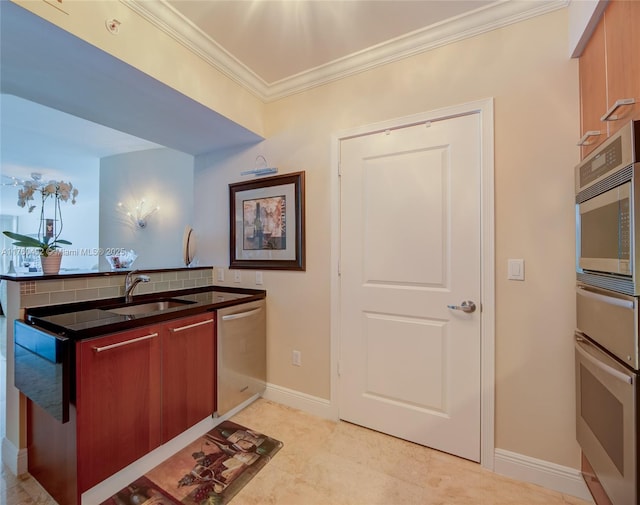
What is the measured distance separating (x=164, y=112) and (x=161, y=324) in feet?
4.87

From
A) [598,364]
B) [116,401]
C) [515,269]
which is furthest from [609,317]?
[116,401]

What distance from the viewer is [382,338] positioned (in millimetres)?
2004

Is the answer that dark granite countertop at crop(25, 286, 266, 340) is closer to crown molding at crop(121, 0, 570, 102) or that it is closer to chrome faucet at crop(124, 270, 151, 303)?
chrome faucet at crop(124, 270, 151, 303)

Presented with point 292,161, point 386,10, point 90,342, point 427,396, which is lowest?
point 427,396

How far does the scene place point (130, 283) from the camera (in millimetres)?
2080

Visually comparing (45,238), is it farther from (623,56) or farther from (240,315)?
(623,56)

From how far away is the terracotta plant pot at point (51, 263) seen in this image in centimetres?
178

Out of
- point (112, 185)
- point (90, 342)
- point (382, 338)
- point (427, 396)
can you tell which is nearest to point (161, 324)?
point (90, 342)

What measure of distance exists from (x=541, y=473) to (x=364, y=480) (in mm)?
970

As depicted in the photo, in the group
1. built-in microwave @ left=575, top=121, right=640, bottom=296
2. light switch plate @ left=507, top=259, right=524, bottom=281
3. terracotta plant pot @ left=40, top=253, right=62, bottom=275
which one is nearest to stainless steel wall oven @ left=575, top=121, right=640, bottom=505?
built-in microwave @ left=575, top=121, right=640, bottom=296

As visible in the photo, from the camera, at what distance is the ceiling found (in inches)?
58.5

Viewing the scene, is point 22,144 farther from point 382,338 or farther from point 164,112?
point 382,338

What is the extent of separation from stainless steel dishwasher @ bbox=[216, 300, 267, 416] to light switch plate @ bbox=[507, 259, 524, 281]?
183cm

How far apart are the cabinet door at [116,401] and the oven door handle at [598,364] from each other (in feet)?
6.98
